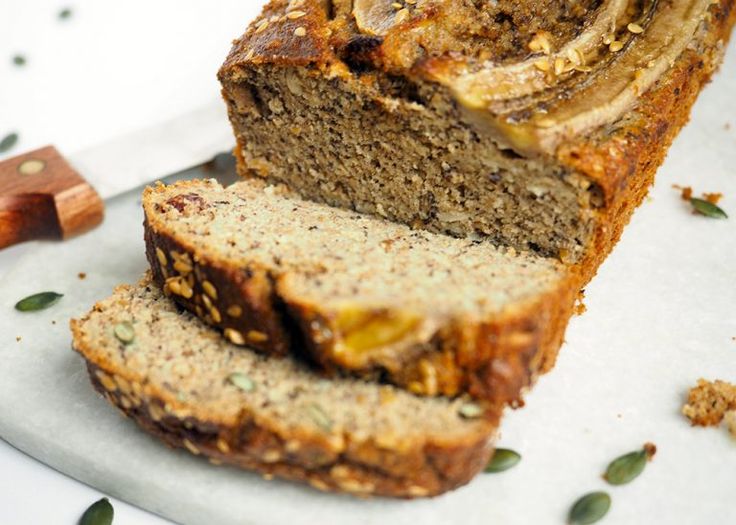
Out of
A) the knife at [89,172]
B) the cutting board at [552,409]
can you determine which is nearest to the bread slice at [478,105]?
the cutting board at [552,409]

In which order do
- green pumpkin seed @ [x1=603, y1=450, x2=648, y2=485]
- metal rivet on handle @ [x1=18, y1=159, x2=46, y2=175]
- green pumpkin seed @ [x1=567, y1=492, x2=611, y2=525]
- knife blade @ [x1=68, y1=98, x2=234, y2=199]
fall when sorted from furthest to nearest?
1. knife blade @ [x1=68, y1=98, x2=234, y2=199]
2. metal rivet on handle @ [x1=18, y1=159, x2=46, y2=175]
3. green pumpkin seed @ [x1=603, y1=450, x2=648, y2=485]
4. green pumpkin seed @ [x1=567, y1=492, x2=611, y2=525]

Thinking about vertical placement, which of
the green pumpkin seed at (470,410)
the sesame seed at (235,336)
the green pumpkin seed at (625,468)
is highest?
the sesame seed at (235,336)

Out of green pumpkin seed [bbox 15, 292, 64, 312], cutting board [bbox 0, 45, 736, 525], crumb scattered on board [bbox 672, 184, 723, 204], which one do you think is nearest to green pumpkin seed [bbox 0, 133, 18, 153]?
cutting board [bbox 0, 45, 736, 525]

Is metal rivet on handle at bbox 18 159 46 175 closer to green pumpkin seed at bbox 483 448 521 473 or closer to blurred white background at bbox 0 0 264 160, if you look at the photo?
blurred white background at bbox 0 0 264 160

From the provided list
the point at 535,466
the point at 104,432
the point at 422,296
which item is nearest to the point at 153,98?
the point at 104,432

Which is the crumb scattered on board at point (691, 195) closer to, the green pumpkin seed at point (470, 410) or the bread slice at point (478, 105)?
the bread slice at point (478, 105)

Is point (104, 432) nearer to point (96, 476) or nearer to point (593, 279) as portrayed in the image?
point (96, 476)

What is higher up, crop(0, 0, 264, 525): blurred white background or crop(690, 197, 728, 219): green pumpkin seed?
crop(0, 0, 264, 525): blurred white background
